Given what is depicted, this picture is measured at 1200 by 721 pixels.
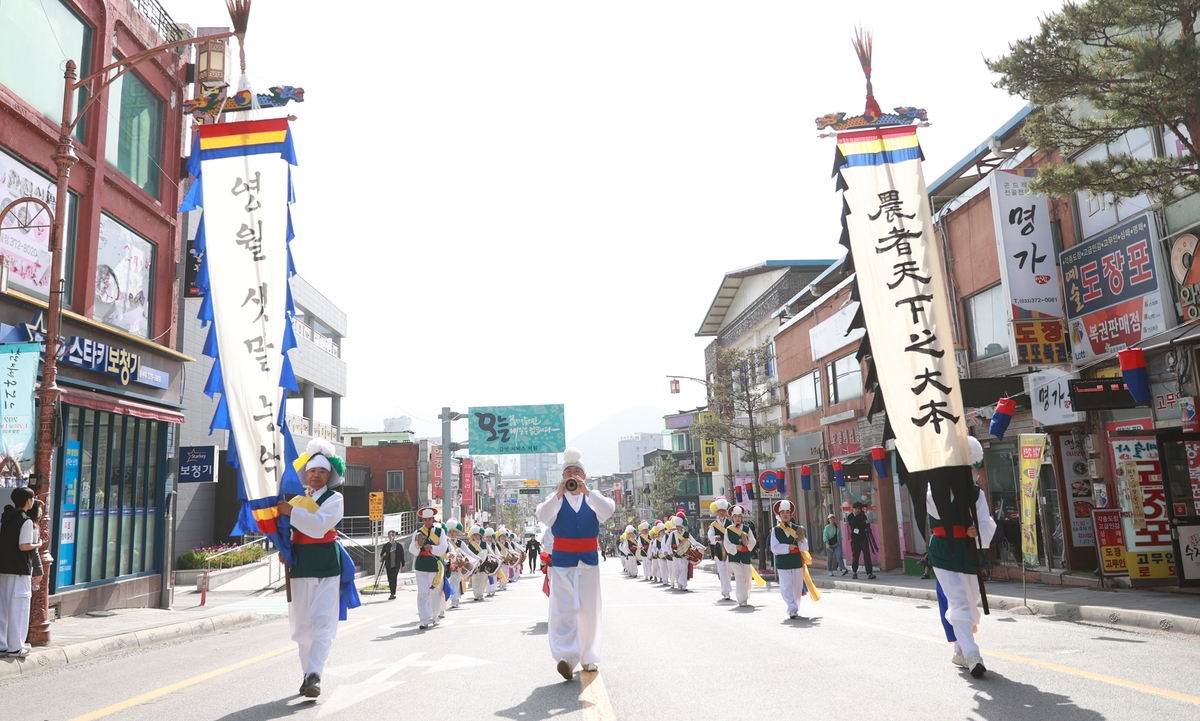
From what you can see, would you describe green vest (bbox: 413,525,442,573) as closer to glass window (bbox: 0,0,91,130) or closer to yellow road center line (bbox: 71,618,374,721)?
yellow road center line (bbox: 71,618,374,721)

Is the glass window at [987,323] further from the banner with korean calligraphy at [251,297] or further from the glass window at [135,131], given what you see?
the glass window at [135,131]

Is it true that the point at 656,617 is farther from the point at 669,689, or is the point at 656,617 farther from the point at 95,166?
the point at 95,166

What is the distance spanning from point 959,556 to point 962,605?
411 millimetres

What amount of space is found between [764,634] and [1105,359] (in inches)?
333

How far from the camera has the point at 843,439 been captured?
28.1m

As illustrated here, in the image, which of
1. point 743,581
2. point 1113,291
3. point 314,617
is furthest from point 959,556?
point 1113,291

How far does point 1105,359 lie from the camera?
1439 centimetres

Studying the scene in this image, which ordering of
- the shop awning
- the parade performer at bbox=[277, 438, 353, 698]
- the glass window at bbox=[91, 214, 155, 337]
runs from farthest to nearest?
the glass window at bbox=[91, 214, 155, 337]
the shop awning
the parade performer at bbox=[277, 438, 353, 698]

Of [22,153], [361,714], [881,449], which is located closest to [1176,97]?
[361,714]

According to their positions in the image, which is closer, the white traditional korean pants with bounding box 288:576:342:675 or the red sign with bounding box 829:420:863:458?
the white traditional korean pants with bounding box 288:576:342:675

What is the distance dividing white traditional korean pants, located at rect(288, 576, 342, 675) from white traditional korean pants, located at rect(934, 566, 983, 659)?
4971mm

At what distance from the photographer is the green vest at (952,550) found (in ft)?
23.4

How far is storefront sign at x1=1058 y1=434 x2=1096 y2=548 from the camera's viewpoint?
52.6 feet

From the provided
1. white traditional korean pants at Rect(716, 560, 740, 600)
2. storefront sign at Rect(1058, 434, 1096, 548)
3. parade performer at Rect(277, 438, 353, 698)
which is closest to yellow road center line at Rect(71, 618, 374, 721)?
parade performer at Rect(277, 438, 353, 698)
